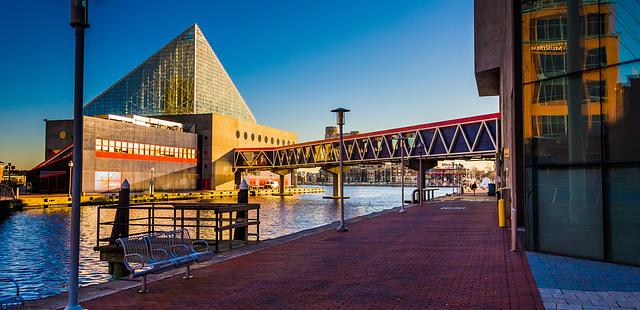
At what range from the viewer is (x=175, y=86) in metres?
127

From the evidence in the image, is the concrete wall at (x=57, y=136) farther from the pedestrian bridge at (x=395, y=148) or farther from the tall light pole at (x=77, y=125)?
the tall light pole at (x=77, y=125)

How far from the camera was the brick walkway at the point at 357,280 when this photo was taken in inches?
358

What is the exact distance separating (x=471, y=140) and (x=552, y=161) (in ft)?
144

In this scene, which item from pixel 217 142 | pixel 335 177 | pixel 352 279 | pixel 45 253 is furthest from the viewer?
pixel 217 142

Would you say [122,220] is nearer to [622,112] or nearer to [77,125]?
[77,125]

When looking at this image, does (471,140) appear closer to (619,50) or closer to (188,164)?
(619,50)

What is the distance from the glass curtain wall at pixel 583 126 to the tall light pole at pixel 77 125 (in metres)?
11.5

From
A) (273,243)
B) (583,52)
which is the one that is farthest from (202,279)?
(583,52)

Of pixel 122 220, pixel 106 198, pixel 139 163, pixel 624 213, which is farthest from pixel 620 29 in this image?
pixel 139 163

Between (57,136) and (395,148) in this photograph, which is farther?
(57,136)

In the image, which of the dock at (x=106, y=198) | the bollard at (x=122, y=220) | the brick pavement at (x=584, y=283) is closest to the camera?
the brick pavement at (x=584, y=283)

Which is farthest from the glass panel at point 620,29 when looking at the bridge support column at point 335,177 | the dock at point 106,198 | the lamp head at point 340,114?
the bridge support column at point 335,177

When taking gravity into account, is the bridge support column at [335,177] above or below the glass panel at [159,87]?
below

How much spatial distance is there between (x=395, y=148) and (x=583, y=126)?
54.8 meters
